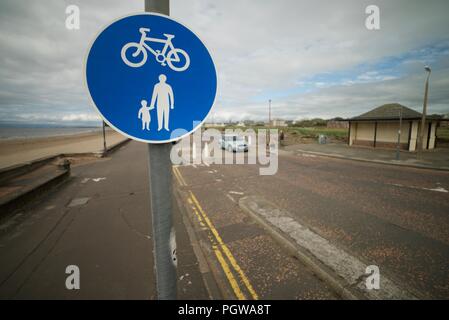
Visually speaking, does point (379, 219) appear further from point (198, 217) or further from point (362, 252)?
point (198, 217)

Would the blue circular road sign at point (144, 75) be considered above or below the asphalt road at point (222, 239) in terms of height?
above

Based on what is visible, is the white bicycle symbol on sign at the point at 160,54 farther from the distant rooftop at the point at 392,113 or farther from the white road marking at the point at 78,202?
the distant rooftop at the point at 392,113

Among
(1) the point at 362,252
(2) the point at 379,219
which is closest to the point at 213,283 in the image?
(1) the point at 362,252

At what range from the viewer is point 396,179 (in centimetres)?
968

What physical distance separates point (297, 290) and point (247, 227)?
84.3 inches

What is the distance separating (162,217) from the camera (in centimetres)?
147

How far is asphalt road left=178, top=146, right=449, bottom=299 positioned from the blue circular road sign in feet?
10.1

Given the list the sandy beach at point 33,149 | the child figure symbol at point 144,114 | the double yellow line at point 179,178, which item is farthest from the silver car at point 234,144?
the child figure symbol at point 144,114

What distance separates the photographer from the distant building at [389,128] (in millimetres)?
18953

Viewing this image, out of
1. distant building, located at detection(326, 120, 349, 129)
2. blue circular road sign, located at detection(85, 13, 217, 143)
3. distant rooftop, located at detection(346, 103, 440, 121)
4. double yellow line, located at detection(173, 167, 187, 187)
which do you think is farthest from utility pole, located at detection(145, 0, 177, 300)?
distant building, located at detection(326, 120, 349, 129)

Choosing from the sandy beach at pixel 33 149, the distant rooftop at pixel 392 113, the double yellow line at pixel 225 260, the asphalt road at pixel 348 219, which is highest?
the distant rooftop at pixel 392 113

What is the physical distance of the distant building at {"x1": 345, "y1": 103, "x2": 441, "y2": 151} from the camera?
746 inches

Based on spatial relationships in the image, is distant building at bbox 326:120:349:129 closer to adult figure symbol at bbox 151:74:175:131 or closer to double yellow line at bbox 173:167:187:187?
double yellow line at bbox 173:167:187:187

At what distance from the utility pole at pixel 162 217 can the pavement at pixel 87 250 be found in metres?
2.06
